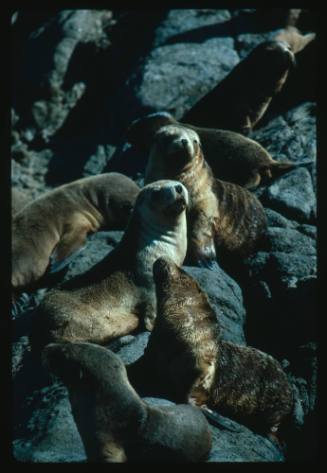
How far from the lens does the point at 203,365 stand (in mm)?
6668

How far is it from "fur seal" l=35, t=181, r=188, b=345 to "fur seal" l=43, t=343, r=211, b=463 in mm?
1782

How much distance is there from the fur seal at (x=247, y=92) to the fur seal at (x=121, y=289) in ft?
15.4

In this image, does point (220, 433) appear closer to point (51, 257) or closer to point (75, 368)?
point (75, 368)

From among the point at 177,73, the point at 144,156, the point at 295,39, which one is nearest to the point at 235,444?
the point at 144,156

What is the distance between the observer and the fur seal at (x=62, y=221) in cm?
1005

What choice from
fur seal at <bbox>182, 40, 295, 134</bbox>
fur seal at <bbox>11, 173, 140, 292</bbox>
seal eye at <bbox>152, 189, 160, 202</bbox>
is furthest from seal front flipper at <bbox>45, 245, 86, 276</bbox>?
fur seal at <bbox>182, 40, 295, 134</bbox>

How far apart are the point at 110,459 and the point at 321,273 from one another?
255 cm

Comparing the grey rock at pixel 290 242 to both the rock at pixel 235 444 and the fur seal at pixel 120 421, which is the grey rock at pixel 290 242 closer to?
the rock at pixel 235 444

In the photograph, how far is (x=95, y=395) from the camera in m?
5.73

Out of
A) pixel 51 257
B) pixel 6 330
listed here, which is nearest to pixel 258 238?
pixel 51 257

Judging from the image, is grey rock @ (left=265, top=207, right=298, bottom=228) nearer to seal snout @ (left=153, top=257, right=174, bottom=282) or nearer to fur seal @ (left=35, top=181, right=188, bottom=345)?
fur seal @ (left=35, top=181, right=188, bottom=345)

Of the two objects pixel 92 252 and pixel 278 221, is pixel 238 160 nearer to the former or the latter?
pixel 278 221

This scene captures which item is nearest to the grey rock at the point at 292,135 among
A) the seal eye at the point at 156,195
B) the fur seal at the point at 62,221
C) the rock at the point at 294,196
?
the rock at the point at 294,196

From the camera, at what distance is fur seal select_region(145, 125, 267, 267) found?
9584 mm
